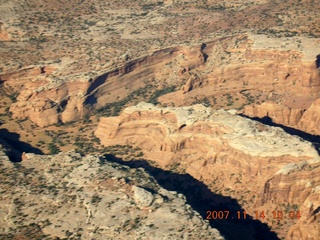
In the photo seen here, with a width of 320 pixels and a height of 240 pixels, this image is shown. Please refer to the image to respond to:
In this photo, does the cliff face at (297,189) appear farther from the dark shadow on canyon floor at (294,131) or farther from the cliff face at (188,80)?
the cliff face at (188,80)

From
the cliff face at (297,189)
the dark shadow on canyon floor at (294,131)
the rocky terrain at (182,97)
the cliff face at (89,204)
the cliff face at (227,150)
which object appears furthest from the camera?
the dark shadow on canyon floor at (294,131)

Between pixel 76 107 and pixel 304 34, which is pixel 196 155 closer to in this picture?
pixel 76 107

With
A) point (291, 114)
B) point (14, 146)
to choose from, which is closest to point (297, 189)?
point (291, 114)

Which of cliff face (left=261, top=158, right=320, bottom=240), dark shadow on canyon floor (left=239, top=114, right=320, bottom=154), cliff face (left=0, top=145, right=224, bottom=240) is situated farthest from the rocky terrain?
cliff face (left=0, top=145, right=224, bottom=240)

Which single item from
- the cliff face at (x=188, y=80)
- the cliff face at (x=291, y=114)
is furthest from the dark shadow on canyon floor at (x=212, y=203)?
the cliff face at (x=188, y=80)

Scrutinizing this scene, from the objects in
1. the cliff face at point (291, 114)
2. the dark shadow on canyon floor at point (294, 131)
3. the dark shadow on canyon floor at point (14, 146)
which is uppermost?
the cliff face at point (291, 114)
